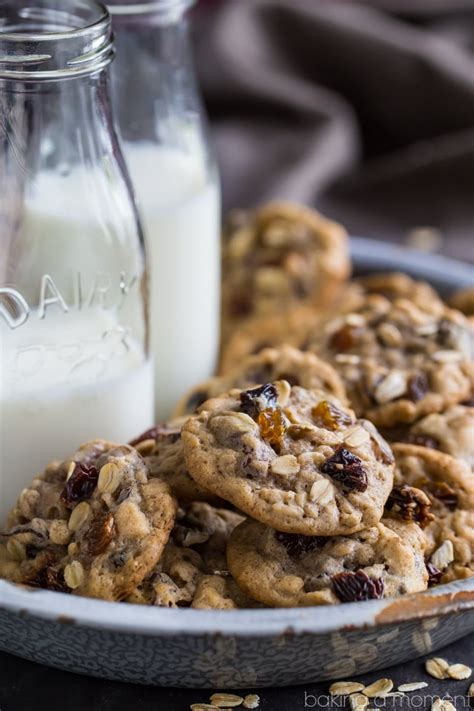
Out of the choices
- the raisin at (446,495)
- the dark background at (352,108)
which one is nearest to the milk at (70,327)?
the raisin at (446,495)

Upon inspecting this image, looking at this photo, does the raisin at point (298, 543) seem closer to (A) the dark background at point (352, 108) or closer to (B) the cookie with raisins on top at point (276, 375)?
(B) the cookie with raisins on top at point (276, 375)

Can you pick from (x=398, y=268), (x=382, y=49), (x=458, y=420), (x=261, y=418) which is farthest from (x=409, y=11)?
(x=261, y=418)

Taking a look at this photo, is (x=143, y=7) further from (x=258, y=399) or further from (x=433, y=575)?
(x=433, y=575)

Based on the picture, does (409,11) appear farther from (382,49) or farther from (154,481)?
(154,481)

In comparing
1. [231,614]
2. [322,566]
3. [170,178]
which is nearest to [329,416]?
[322,566]

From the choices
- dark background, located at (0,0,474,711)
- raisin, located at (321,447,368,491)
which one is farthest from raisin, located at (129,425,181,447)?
dark background, located at (0,0,474,711)
